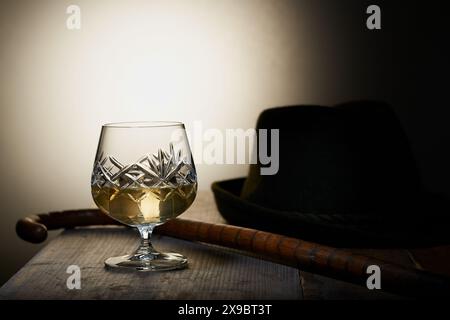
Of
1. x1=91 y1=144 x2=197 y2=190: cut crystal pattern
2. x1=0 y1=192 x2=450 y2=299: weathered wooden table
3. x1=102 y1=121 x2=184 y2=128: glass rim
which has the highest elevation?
x1=102 y1=121 x2=184 y2=128: glass rim

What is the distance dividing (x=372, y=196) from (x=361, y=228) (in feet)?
0.37

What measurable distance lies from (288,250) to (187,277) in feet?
0.46

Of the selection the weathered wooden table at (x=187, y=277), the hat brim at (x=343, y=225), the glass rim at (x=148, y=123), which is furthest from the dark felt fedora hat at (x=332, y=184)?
the glass rim at (x=148, y=123)

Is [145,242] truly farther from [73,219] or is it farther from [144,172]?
[73,219]

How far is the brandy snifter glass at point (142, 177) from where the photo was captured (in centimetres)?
98

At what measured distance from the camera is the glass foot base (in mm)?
966

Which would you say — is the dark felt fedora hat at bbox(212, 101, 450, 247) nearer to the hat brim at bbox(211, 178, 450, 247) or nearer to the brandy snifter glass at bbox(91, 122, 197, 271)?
the hat brim at bbox(211, 178, 450, 247)

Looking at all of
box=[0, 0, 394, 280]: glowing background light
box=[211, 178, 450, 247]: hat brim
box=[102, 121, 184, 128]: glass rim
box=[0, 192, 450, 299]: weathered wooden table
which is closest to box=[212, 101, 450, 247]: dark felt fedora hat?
box=[211, 178, 450, 247]: hat brim

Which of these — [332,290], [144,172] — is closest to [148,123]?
[144,172]

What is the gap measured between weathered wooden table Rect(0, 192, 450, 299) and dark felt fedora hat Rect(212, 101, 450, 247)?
111 mm

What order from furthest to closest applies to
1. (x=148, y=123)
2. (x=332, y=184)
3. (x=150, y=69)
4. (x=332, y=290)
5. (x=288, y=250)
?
(x=150, y=69), (x=332, y=184), (x=148, y=123), (x=288, y=250), (x=332, y=290)

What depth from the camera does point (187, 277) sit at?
3.05 ft

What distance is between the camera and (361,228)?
3.86ft

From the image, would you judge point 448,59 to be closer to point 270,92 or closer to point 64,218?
point 270,92
